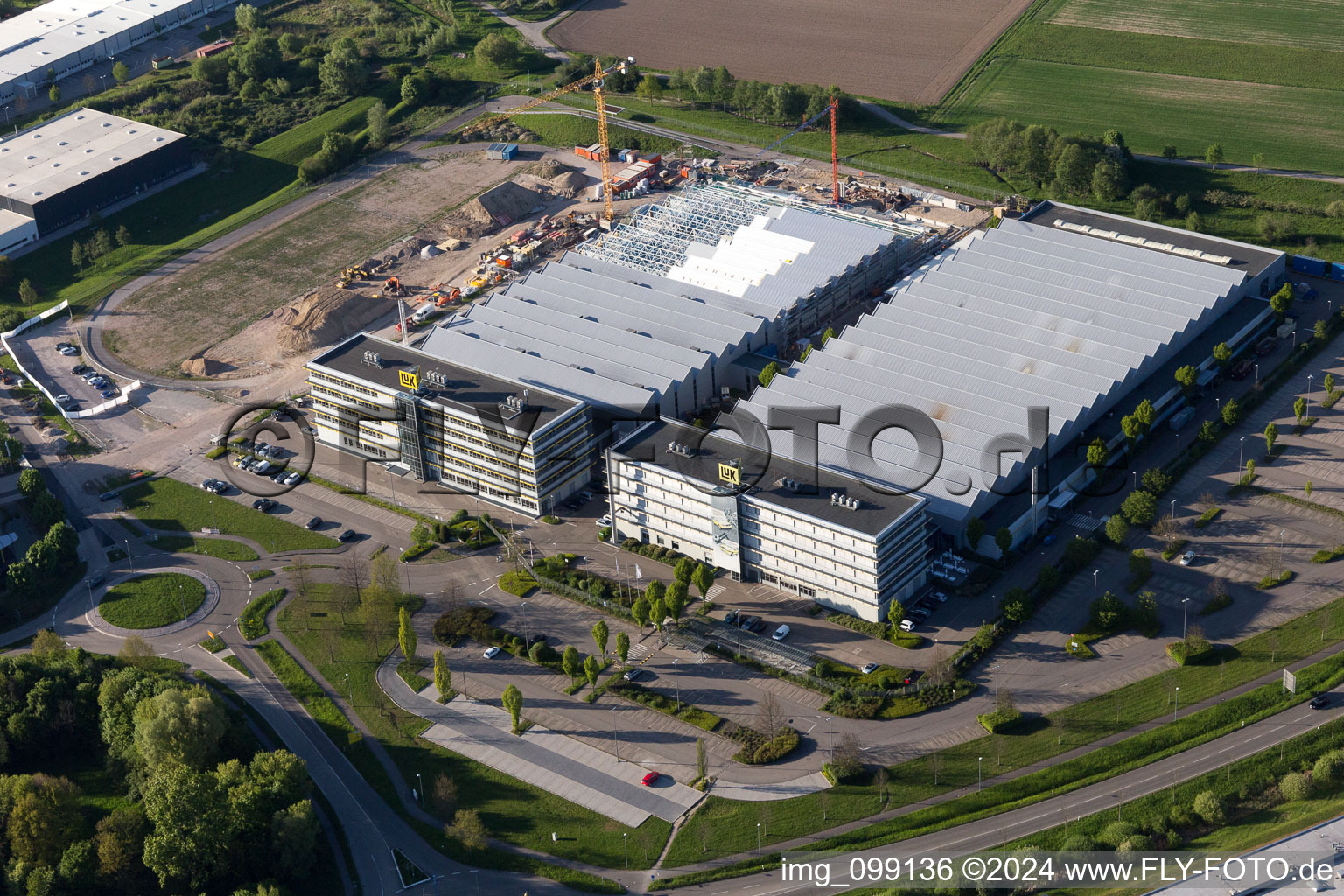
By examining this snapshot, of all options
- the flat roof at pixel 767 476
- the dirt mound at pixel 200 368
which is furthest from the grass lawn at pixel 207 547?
the flat roof at pixel 767 476

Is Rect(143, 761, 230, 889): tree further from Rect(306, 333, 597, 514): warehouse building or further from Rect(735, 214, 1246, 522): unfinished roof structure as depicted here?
Rect(735, 214, 1246, 522): unfinished roof structure

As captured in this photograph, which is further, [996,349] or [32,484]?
[996,349]

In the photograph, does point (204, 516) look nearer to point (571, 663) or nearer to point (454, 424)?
point (454, 424)

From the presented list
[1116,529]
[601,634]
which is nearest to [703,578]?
[601,634]

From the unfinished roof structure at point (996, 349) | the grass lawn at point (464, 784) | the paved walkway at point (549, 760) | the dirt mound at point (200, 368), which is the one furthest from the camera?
the dirt mound at point (200, 368)

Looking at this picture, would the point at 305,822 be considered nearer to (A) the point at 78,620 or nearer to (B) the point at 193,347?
(A) the point at 78,620

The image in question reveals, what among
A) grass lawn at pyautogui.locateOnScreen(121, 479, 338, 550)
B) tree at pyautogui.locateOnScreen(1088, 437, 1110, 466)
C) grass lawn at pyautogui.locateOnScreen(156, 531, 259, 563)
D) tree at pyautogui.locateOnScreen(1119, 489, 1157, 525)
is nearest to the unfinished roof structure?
tree at pyautogui.locateOnScreen(1088, 437, 1110, 466)

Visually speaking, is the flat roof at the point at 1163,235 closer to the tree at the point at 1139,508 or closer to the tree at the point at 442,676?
the tree at the point at 1139,508
